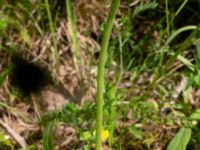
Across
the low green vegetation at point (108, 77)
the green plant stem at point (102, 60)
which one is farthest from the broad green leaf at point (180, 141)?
the green plant stem at point (102, 60)

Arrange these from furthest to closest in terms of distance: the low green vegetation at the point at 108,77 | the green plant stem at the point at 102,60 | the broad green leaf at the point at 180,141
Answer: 1. the low green vegetation at the point at 108,77
2. the broad green leaf at the point at 180,141
3. the green plant stem at the point at 102,60

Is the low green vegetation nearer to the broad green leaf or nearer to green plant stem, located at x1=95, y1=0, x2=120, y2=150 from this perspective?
the broad green leaf

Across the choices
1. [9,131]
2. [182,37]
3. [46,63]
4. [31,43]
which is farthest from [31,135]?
[182,37]

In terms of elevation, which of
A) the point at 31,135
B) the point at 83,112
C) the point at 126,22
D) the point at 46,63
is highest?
the point at 126,22

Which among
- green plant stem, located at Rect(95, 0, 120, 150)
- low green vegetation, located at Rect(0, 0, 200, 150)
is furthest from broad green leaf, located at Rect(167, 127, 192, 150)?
green plant stem, located at Rect(95, 0, 120, 150)

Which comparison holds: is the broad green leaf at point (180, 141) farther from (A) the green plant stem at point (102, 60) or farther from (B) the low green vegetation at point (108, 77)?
(A) the green plant stem at point (102, 60)

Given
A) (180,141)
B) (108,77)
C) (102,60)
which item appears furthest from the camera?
(108,77)

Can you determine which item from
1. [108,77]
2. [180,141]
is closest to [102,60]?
[180,141]

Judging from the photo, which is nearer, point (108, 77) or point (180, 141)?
point (180, 141)

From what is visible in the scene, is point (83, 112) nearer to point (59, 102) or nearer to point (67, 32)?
point (59, 102)

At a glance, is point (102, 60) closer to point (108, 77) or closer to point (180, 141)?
point (180, 141)

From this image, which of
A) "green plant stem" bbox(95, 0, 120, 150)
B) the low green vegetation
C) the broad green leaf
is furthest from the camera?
the low green vegetation
